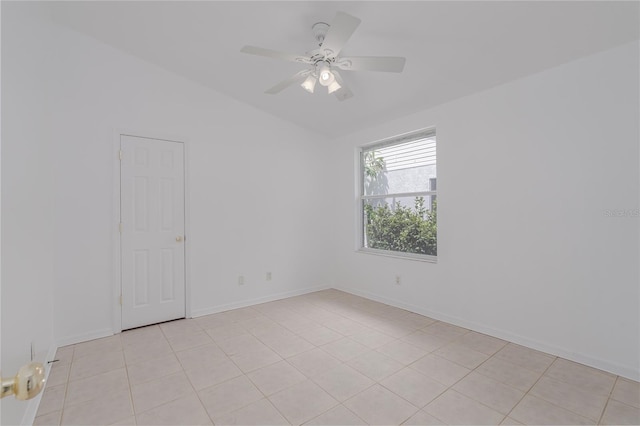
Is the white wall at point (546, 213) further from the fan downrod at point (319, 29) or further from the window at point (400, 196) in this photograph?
the fan downrod at point (319, 29)

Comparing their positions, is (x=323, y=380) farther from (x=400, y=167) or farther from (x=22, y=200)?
(x=400, y=167)

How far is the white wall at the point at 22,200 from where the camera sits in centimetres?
148

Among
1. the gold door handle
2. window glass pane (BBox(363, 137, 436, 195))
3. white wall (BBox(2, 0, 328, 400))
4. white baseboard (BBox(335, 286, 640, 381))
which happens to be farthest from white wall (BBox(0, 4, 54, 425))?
window glass pane (BBox(363, 137, 436, 195))

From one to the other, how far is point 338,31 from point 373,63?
15.5 inches

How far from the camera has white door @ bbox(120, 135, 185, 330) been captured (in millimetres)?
3152

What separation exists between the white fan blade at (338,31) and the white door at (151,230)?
7.38 feet

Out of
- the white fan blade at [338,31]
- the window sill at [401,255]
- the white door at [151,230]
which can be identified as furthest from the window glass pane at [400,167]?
the white door at [151,230]

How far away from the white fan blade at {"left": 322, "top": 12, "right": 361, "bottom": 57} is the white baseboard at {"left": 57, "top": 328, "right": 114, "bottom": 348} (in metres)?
3.34

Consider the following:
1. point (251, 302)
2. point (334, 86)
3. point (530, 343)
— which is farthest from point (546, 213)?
point (251, 302)

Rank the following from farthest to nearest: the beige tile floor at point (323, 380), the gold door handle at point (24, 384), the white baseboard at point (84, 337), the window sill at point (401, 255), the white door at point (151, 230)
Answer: the window sill at point (401, 255), the white door at point (151, 230), the white baseboard at point (84, 337), the beige tile floor at point (323, 380), the gold door handle at point (24, 384)

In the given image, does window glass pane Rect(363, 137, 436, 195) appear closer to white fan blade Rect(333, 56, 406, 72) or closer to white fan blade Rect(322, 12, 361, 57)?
white fan blade Rect(333, 56, 406, 72)

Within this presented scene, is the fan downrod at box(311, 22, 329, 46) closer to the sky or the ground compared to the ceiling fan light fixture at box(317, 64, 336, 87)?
closer to the sky

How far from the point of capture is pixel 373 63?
212cm

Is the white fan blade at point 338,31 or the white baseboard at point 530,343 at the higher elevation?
the white fan blade at point 338,31
